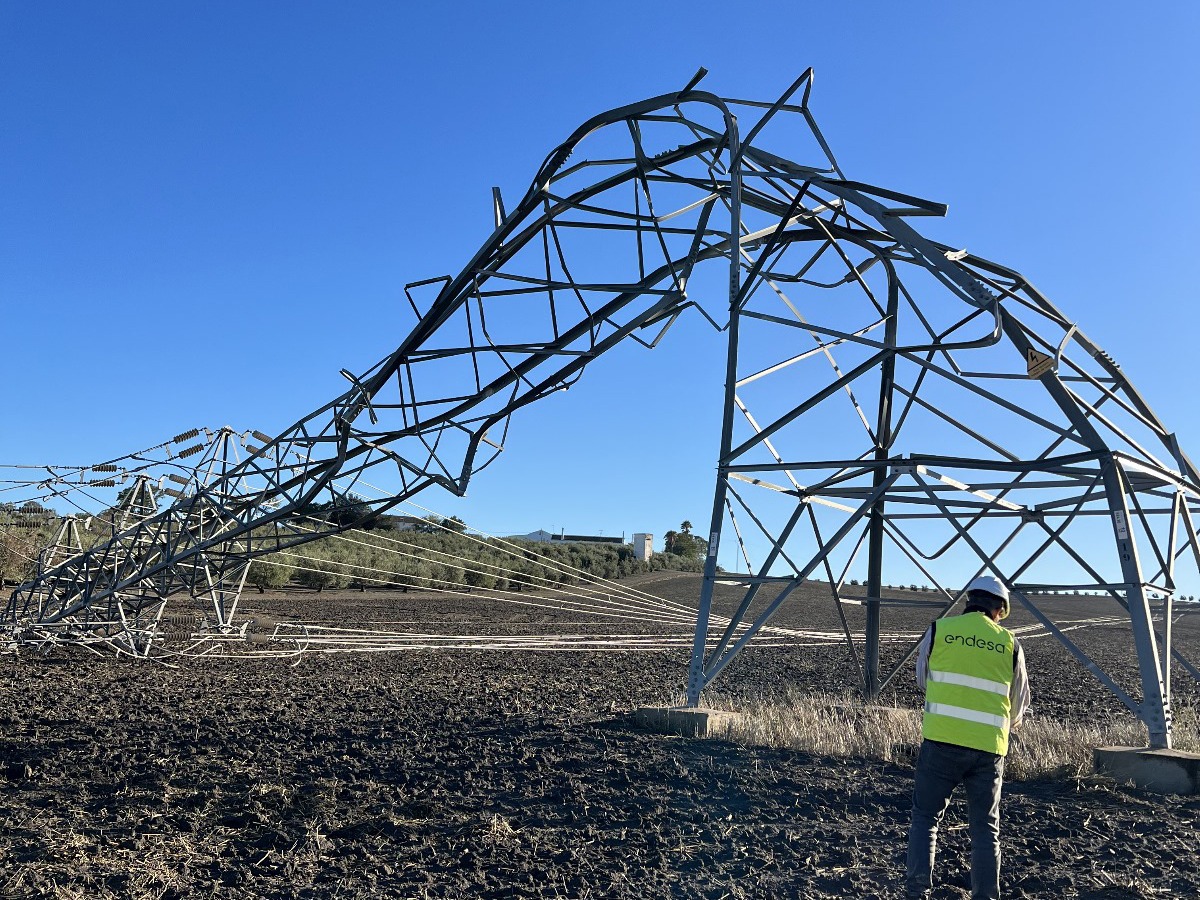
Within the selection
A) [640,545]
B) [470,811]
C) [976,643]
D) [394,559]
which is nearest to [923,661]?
[976,643]

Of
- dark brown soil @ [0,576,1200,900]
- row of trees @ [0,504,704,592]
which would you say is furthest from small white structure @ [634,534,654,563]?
dark brown soil @ [0,576,1200,900]

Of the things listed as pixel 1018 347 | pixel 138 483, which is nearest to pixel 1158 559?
pixel 1018 347

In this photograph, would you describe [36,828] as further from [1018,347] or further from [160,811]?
[1018,347]

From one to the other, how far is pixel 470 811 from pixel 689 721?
3.16m

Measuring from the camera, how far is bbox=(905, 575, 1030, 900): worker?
5.24 meters

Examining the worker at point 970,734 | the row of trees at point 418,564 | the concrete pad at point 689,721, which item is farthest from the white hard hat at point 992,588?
the row of trees at point 418,564

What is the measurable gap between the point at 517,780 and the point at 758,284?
564cm

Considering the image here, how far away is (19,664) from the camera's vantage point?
49.9 ft

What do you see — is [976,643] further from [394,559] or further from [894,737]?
[394,559]

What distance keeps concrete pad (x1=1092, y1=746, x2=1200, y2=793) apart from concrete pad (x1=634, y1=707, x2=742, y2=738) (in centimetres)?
341

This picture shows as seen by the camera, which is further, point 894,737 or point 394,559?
point 394,559

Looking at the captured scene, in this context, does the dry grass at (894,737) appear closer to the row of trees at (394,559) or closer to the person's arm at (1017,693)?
the person's arm at (1017,693)

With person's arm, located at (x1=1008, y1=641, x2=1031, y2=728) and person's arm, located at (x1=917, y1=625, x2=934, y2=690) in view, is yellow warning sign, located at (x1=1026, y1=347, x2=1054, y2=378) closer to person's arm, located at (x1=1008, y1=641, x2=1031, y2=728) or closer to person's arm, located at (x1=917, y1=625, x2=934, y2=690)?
person's arm, located at (x1=917, y1=625, x2=934, y2=690)

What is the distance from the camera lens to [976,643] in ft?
18.2
